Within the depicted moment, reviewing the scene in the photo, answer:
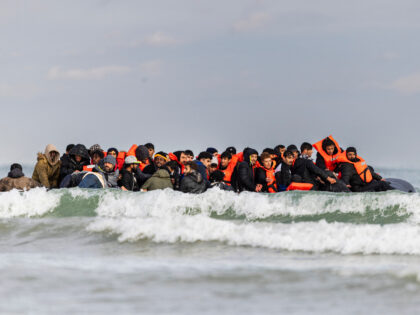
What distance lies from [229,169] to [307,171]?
1.57 metres

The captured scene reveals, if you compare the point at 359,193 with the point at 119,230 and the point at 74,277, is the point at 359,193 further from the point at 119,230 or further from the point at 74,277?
the point at 74,277

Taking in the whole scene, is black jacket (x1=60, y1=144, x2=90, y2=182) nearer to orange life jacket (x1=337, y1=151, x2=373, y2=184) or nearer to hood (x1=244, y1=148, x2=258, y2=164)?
hood (x1=244, y1=148, x2=258, y2=164)

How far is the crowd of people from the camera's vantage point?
39.8 ft

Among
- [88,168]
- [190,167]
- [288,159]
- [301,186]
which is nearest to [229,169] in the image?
[288,159]

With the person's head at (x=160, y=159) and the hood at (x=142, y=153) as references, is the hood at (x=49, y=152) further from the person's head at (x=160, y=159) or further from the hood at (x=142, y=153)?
the person's head at (x=160, y=159)

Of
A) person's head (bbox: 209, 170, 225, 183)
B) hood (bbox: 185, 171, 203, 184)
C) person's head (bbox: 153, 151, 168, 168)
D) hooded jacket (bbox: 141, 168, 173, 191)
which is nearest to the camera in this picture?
hood (bbox: 185, 171, 203, 184)

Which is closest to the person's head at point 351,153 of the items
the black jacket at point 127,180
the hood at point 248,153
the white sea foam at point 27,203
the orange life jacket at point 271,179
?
the orange life jacket at point 271,179

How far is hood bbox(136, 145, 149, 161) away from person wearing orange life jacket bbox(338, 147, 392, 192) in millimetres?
3728

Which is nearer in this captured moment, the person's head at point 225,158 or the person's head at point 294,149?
the person's head at point 225,158

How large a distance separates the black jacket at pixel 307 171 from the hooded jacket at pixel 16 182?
4.89m

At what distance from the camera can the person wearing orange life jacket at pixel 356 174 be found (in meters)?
13.1

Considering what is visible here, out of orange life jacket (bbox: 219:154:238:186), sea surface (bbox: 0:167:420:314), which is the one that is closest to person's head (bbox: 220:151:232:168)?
orange life jacket (bbox: 219:154:238:186)

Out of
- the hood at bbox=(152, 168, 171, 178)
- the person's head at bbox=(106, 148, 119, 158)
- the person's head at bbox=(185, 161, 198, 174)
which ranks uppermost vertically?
the person's head at bbox=(106, 148, 119, 158)

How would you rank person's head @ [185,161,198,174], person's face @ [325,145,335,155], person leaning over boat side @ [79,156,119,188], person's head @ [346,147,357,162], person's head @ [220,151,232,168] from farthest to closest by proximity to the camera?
person's face @ [325,145,335,155], person's head @ [346,147,357,162], person's head @ [220,151,232,168], person leaning over boat side @ [79,156,119,188], person's head @ [185,161,198,174]
